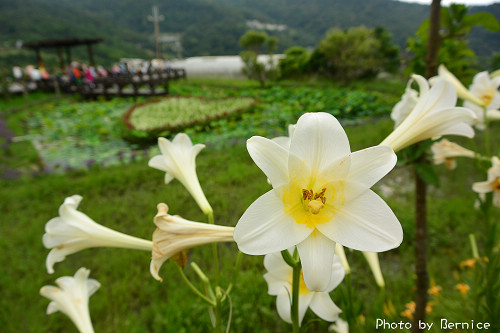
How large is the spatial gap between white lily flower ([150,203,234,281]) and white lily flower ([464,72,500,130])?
1.11m

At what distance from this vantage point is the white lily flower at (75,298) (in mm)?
910

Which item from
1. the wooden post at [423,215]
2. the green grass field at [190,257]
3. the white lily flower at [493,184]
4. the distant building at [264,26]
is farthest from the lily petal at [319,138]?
the distant building at [264,26]

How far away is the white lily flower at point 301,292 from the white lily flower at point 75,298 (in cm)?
56

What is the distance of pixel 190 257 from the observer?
2.47m

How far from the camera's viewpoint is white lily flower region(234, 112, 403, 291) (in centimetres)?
47

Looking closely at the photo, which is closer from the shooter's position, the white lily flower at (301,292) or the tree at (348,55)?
the white lily flower at (301,292)

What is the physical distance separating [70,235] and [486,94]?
1.52 m

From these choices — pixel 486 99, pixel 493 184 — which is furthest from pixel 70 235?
pixel 486 99

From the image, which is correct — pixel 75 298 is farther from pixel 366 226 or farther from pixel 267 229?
pixel 366 226

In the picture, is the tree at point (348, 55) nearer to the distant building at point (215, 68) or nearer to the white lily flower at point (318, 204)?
the distant building at point (215, 68)

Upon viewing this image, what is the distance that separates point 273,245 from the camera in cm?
46

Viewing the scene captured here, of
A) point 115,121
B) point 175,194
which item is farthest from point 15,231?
point 115,121

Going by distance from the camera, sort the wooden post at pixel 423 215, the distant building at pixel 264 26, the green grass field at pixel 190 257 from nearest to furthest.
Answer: the wooden post at pixel 423 215, the green grass field at pixel 190 257, the distant building at pixel 264 26

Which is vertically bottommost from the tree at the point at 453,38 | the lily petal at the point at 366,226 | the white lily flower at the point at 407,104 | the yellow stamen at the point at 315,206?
the lily petal at the point at 366,226
